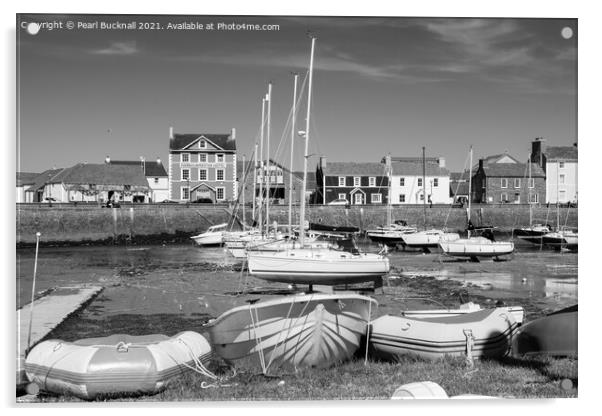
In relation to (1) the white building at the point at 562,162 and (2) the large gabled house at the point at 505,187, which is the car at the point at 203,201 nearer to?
(2) the large gabled house at the point at 505,187

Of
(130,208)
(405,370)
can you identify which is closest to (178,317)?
(405,370)

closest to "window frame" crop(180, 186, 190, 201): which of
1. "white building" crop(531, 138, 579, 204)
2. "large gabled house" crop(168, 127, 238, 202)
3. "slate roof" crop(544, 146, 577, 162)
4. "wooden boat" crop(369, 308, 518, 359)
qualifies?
"large gabled house" crop(168, 127, 238, 202)

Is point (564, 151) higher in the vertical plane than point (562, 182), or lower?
higher

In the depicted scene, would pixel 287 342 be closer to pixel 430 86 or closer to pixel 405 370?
pixel 405 370

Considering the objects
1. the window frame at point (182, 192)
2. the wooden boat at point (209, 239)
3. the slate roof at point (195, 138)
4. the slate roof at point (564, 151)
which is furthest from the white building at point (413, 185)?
the slate roof at point (564, 151)

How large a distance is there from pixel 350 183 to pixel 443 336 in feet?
124

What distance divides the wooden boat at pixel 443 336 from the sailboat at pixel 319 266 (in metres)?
5.73

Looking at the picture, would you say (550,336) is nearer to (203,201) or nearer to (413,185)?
(203,201)

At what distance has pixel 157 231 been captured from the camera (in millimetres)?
32875

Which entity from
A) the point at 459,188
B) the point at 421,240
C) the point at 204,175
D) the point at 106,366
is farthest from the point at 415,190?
the point at 106,366

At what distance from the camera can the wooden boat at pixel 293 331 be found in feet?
24.4

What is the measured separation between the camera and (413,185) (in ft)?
125

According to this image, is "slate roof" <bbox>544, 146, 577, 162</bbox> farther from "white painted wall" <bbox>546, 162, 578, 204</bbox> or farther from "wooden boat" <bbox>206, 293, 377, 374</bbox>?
"wooden boat" <bbox>206, 293, 377, 374</bbox>
